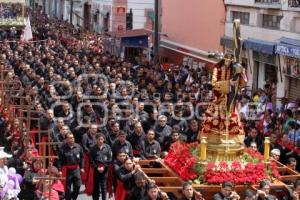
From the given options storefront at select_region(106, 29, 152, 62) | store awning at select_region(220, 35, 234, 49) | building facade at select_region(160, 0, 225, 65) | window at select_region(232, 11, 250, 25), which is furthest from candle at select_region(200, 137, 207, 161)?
storefront at select_region(106, 29, 152, 62)

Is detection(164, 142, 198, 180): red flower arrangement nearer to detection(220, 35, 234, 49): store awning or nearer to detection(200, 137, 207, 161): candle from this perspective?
detection(200, 137, 207, 161): candle

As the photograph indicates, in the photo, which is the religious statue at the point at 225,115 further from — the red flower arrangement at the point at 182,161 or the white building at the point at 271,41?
the white building at the point at 271,41

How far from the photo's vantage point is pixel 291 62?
78.4 feet

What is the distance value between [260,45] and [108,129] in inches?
435

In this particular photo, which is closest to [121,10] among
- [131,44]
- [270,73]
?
[131,44]

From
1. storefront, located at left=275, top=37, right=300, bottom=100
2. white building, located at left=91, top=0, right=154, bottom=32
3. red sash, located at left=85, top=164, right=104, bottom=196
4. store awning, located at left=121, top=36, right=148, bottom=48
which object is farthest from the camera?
A: white building, located at left=91, top=0, right=154, bottom=32

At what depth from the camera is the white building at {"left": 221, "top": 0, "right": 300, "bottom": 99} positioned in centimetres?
2391

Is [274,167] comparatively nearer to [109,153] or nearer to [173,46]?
[109,153]

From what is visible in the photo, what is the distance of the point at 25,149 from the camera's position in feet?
43.6

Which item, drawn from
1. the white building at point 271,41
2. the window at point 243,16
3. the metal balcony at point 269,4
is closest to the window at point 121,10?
the window at point 243,16

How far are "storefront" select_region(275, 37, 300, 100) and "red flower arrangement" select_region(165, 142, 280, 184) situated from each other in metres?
11.3

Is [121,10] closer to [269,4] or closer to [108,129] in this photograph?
[269,4]

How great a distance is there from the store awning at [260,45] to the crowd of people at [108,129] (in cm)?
223

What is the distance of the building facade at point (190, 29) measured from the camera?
31406 millimetres
